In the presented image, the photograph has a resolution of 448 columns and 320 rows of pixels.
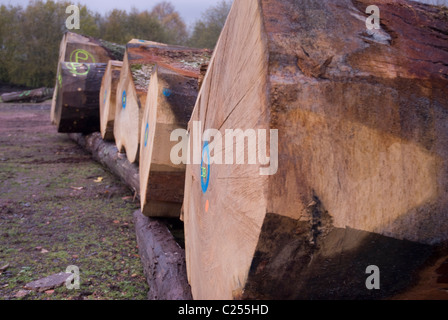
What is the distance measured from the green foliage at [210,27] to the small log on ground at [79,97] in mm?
13183

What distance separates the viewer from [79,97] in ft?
18.3

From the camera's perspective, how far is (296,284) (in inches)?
40.4

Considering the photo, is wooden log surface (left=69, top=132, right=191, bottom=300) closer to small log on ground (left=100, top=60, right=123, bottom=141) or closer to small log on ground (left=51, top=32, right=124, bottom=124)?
small log on ground (left=100, top=60, right=123, bottom=141)

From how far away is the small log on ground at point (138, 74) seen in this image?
128 inches

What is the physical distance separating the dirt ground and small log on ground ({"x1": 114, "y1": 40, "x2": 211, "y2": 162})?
557 mm

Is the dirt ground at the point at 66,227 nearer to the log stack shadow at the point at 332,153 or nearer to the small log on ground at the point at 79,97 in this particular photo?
the small log on ground at the point at 79,97

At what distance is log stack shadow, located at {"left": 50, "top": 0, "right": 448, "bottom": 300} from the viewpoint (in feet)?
3.09

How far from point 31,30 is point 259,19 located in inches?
774

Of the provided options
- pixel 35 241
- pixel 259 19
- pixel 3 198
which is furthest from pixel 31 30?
pixel 259 19

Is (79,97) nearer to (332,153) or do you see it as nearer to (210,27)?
(332,153)

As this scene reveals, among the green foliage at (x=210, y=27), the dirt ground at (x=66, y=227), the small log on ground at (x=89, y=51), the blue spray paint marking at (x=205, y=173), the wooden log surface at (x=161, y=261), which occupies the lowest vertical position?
the dirt ground at (x=66, y=227)

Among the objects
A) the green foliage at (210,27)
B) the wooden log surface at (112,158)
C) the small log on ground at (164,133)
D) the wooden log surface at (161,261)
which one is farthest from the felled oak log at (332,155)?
the green foliage at (210,27)

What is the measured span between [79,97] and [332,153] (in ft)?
16.9
